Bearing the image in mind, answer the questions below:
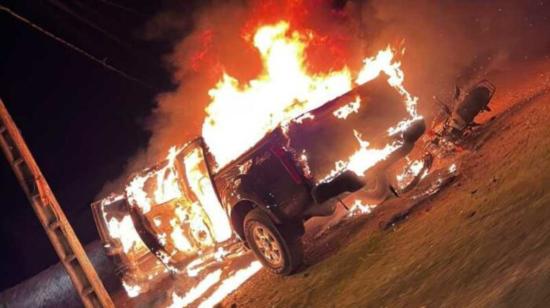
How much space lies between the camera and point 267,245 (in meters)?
7.27

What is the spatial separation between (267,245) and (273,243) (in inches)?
6.5

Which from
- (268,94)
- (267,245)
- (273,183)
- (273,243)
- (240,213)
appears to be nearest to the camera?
(273,183)

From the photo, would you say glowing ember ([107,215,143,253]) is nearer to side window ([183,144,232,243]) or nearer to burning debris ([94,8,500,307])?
burning debris ([94,8,500,307])

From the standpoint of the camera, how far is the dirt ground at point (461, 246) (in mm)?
3973

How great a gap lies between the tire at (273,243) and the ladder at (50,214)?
312cm

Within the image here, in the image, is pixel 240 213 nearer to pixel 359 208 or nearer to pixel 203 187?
pixel 203 187

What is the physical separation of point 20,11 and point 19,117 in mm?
5837

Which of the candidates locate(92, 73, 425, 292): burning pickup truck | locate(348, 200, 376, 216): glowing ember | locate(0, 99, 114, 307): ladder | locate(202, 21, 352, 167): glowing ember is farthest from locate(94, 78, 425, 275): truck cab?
locate(0, 99, 114, 307): ladder

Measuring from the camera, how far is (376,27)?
17.5 meters

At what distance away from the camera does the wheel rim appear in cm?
708

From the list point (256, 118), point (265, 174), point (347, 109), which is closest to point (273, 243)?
point (265, 174)

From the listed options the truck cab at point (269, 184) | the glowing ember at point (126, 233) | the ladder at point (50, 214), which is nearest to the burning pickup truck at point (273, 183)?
the truck cab at point (269, 184)

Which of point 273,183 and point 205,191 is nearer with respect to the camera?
point 273,183

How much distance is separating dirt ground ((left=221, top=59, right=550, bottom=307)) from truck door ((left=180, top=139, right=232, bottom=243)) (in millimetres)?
991
